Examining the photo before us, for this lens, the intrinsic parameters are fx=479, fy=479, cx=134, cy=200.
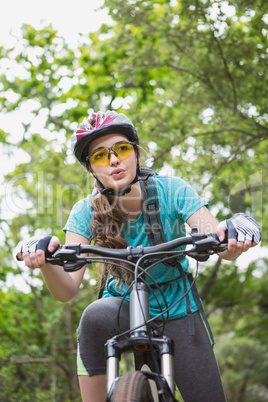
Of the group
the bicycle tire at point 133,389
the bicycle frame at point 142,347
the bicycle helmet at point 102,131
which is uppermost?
the bicycle helmet at point 102,131

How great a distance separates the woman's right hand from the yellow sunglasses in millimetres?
747

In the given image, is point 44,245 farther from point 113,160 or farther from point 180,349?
point 180,349

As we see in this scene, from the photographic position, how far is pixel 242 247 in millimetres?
2129

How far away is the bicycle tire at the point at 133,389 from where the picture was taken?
1.75 meters

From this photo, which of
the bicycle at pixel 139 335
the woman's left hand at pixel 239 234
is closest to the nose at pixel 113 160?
the bicycle at pixel 139 335

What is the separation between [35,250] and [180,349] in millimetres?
1054

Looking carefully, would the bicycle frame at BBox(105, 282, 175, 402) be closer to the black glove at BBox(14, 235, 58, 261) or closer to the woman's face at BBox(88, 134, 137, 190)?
the black glove at BBox(14, 235, 58, 261)

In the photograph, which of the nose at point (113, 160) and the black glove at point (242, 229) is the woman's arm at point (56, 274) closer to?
the nose at point (113, 160)

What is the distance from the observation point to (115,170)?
283cm

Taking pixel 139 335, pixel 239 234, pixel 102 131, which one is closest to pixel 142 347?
pixel 139 335

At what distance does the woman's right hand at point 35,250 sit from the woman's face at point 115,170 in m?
0.70

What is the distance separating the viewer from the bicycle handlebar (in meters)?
2.15

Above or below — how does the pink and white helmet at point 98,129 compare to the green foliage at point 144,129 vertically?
below

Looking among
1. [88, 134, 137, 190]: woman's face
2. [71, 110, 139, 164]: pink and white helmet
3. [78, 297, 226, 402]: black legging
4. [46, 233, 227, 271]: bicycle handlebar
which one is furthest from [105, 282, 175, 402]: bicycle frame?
[71, 110, 139, 164]: pink and white helmet
